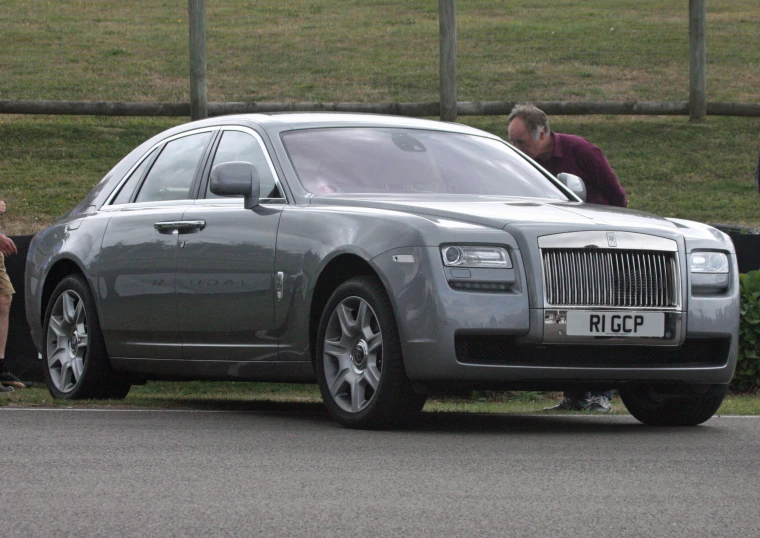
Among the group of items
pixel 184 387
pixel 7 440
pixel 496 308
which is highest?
pixel 496 308

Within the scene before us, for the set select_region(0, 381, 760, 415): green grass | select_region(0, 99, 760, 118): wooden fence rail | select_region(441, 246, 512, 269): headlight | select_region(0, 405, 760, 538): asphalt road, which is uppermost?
select_region(441, 246, 512, 269): headlight

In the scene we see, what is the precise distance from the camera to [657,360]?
24.6ft

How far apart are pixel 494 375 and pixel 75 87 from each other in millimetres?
15898

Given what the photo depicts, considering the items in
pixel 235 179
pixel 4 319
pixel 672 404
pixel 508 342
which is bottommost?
pixel 4 319

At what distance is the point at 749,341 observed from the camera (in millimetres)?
11008

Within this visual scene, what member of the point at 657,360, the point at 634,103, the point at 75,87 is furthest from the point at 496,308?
the point at 75,87

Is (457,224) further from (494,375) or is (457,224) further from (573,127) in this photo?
(573,127)

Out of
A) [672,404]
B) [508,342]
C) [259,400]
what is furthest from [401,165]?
[259,400]

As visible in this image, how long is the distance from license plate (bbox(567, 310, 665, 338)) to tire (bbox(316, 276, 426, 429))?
793mm

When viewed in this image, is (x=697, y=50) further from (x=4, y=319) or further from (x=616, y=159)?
(x=4, y=319)

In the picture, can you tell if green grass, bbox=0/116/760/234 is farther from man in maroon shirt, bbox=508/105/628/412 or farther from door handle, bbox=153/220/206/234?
door handle, bbox=153/220/206/234

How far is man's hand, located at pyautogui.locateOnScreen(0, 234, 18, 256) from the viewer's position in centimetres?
1132

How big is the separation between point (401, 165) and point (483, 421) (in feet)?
4.61

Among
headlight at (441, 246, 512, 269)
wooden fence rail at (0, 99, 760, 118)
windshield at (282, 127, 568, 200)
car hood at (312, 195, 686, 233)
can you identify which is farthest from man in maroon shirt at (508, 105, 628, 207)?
wooden fence rail at (0, 99, 760, 118)
